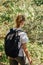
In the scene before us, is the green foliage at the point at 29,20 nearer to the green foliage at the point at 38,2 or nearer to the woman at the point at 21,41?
the green foliage at the point at 38,2

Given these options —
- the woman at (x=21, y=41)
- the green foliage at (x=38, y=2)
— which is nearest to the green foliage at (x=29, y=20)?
the green foliage at (x=38, y=2)

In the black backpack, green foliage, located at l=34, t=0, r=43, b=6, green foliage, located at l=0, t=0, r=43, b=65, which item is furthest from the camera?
Result: green foliage, located at l=34, t=0, r=43, b=6

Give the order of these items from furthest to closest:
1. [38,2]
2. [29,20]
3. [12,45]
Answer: [38,2] → [29,20] → [12,45]

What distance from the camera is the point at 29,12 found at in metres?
9.98

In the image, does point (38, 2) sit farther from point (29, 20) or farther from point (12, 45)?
point (12, 45)

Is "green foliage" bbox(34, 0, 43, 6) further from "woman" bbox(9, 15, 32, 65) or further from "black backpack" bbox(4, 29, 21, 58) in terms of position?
"black backpack" bbox(4, 29, 21, 58)

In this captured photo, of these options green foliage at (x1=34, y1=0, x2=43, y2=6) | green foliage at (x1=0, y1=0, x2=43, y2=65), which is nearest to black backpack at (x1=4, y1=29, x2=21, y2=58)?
green foliage at (x1=0, y1=0, x2=43, y2=65)

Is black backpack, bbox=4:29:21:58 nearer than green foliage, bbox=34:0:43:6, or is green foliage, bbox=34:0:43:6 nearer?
black backpack, bbox=4:29:21:58

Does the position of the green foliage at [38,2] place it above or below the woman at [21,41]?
below

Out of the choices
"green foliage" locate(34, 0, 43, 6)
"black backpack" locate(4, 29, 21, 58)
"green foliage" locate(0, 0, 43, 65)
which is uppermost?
"black backpack" locate(4, 29, 21, 58)

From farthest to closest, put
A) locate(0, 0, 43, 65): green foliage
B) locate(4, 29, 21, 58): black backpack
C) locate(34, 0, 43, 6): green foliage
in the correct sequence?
locate(34, 0, 43, 6): green foliage < locate(0, 0, 43, 65): green foliage < locate(4, 29, 21, 58): black backpack

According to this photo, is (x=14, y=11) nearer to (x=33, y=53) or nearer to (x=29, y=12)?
(x=29, y=12)

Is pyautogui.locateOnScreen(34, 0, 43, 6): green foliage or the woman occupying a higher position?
the woman

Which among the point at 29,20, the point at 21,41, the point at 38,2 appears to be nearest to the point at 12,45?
the point at 21,41
